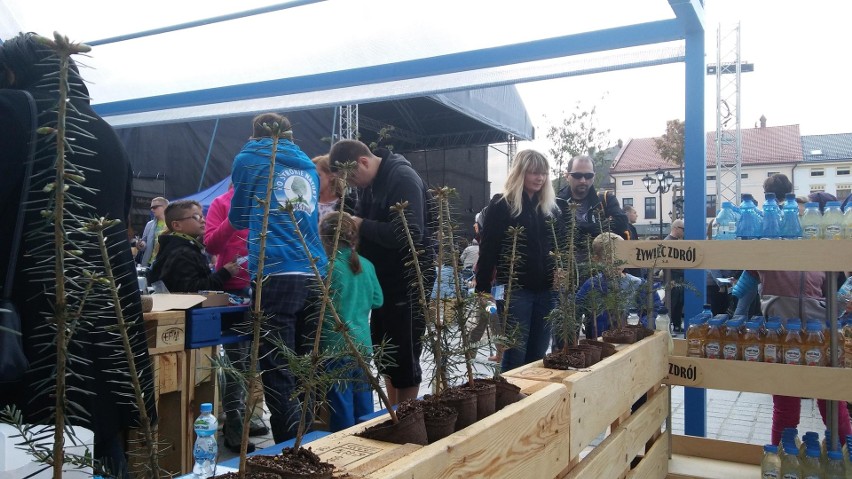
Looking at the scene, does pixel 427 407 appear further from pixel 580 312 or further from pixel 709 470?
pixel 709 470

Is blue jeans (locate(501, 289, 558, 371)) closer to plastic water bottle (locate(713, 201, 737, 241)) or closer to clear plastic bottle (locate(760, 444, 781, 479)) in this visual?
plastic water bottle (locate(713, 201, 737, 241))

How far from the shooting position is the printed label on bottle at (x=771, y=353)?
2.96m

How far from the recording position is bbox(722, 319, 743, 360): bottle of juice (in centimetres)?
306

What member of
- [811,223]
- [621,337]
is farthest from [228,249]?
[811,223]

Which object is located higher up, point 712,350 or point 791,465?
point 712,350

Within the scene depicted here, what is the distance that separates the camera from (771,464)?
283 centimetres

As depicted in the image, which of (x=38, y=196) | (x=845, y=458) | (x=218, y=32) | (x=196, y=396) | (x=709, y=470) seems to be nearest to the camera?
(x=38, y=196)

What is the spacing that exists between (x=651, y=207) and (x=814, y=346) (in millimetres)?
49267

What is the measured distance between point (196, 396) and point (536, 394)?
8.53 ft

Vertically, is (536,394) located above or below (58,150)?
below

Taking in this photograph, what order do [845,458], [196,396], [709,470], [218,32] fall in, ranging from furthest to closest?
[218,32], [196,396], [709,470], [845,458]

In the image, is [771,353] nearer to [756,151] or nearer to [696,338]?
[696,338]

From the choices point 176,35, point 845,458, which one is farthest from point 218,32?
point 845,458

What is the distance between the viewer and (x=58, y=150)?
652mm
